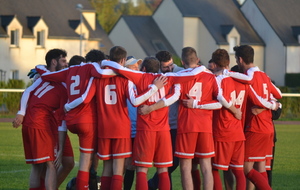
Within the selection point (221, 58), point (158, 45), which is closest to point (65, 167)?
point (221, 58)

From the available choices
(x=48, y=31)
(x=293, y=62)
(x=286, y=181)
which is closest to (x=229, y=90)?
(x=286, y=181)

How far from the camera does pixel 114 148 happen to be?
966cm

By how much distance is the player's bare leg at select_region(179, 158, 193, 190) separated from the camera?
9828 mm

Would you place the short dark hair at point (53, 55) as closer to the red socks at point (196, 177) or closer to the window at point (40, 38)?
the red socks at point (196, 177)

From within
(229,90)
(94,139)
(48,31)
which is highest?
(48,31)

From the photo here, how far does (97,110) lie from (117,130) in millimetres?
433

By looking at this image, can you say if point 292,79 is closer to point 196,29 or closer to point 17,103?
point 196,29

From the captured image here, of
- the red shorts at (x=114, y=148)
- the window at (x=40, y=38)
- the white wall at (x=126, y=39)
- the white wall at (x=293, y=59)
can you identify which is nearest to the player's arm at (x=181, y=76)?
the red shorts at (x=114, y=148)

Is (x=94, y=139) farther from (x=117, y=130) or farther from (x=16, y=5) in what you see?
(x=16, y=5)

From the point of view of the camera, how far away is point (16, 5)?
56.2m

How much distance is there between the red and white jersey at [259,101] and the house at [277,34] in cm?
5377

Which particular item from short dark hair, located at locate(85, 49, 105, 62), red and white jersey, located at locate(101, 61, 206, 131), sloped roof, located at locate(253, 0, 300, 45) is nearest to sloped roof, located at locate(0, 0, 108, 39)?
sloped roof, located at locate(253, 0, 300, 45)

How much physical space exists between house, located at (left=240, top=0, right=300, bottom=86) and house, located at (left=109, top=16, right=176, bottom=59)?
28.3ft

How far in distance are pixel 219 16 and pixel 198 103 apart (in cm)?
5746
